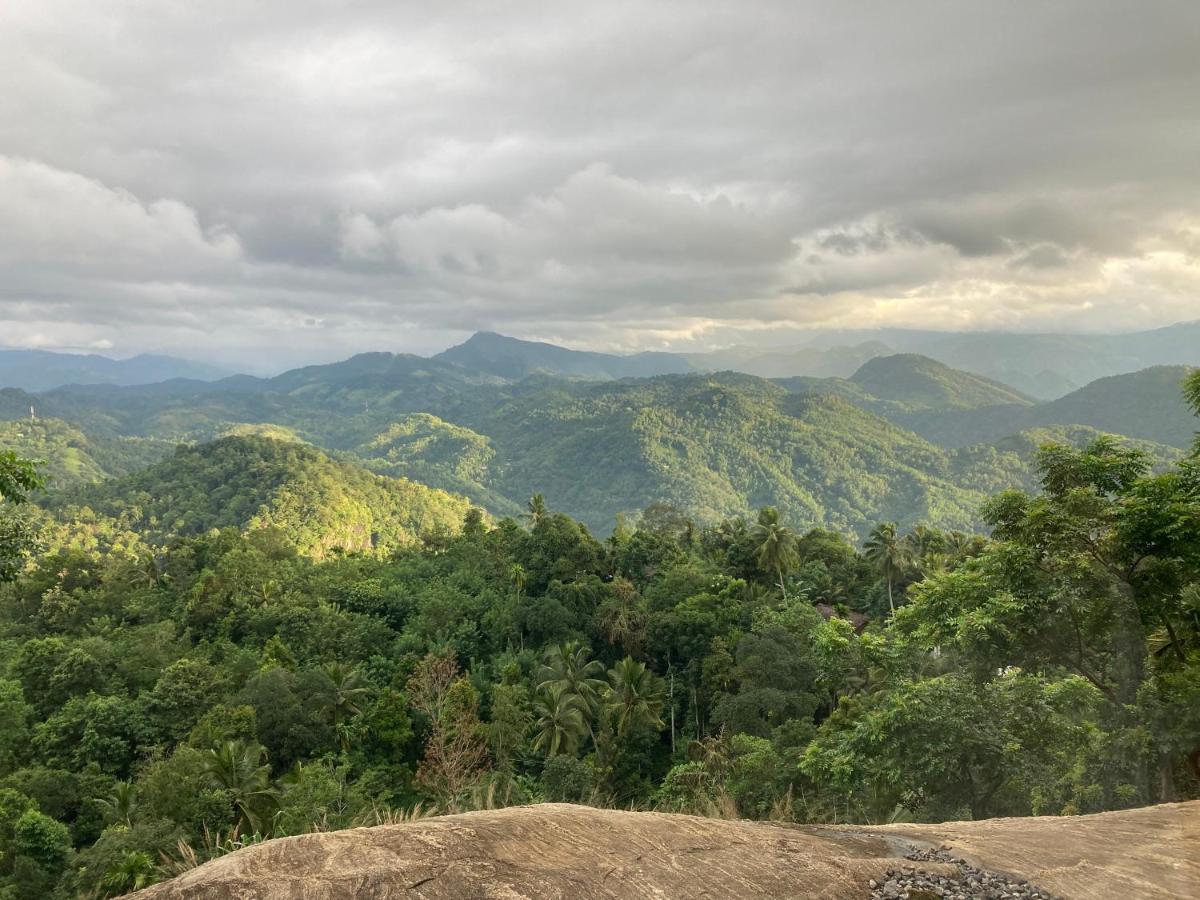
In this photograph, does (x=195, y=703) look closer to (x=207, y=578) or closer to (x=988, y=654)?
(x=207, y=578)

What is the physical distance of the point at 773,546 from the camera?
140 ft

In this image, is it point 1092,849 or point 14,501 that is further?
point 14,501

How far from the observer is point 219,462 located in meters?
124

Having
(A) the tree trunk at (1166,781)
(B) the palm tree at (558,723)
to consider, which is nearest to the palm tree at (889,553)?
(B) the palm tree at (558,723)

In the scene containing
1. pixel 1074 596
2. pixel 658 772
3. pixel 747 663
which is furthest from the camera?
pixel 658 772

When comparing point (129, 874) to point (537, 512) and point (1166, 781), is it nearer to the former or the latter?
point (1166, 781)

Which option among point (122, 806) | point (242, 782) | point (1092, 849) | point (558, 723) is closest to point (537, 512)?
point (558, 723)

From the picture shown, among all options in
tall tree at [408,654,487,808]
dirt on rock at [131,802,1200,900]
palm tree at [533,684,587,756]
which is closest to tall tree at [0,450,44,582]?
dirt on rock at [131,802,1200,900]

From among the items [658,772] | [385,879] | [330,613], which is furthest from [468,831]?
[330,613]

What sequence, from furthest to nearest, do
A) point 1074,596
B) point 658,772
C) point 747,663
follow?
point 658,772 < point 747,663 < point 1074,596

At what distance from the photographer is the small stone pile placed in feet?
19.5

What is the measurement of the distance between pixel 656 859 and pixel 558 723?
24.4 meters

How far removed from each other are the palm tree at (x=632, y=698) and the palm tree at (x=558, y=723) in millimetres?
2385

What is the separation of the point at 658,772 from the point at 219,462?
122928mm
